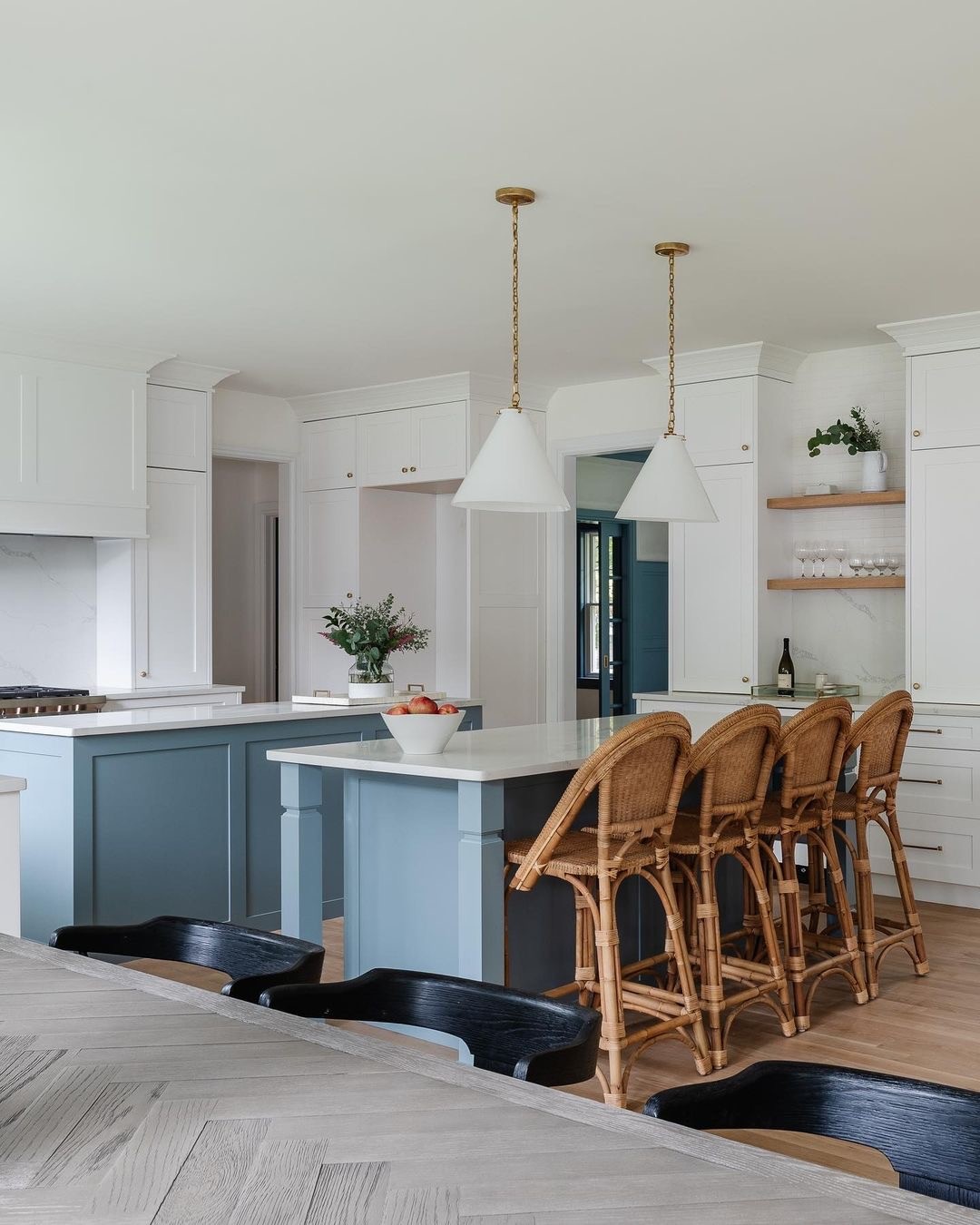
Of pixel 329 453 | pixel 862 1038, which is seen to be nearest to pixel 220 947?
pixel 862 1038

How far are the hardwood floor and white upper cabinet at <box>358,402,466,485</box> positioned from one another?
10.4ft

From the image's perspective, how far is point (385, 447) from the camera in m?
7.14

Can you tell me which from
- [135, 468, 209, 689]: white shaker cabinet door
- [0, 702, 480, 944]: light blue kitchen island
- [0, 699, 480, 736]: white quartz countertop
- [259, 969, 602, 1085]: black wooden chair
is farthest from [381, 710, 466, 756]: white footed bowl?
[135, 468, 209, 689]: white shaker cabinet door

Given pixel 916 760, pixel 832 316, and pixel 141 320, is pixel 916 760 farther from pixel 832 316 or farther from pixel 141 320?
pixel 141 320

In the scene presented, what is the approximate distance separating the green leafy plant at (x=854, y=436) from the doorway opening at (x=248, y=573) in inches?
141

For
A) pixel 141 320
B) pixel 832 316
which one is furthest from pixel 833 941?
pixel 141 320

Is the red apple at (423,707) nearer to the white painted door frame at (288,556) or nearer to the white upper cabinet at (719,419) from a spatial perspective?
the white upper cabinet at (719,419)

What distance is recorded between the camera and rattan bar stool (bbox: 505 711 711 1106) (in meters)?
2.94

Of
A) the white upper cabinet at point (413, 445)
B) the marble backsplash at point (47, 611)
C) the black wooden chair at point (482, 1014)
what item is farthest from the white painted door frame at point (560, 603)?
the black wooden chair at point (482, 1014)

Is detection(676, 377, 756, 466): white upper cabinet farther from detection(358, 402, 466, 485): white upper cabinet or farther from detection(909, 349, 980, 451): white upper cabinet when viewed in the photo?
detection(358, 402, 466, 485): white upper cabinet

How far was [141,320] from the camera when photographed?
17.9ft

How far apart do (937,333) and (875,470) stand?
723 mm

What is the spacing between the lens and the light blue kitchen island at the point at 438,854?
10.2 ft

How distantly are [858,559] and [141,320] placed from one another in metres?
3.50
